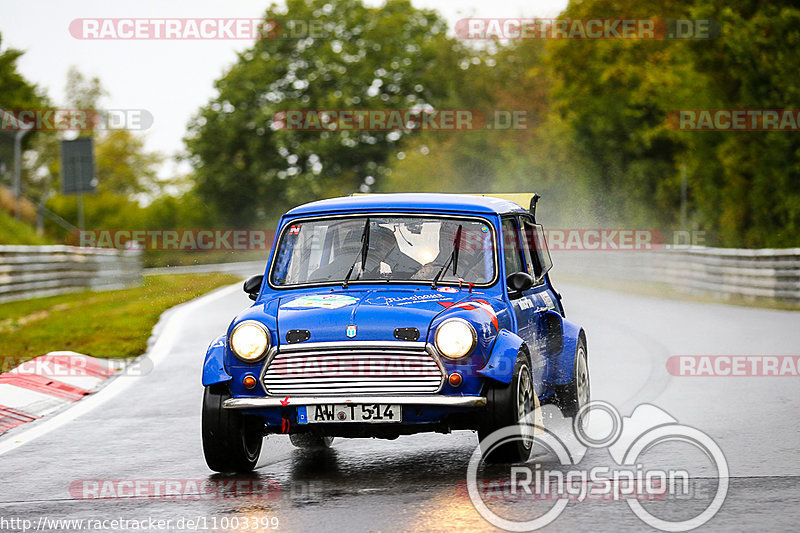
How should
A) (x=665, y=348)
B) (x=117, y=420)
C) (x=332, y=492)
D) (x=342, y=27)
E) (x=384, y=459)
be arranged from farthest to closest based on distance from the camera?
(x=342, y=27)
(x=665, y=348)
(x=117, y=420)
(x=384, y=459)
(x=332, y=492)

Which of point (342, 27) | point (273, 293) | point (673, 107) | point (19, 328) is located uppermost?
point (342, 27)

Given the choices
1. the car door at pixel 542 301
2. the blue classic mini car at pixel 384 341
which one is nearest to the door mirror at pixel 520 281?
the blue classic mini car at pixel 384 341

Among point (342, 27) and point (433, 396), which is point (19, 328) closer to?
point (433, 396)

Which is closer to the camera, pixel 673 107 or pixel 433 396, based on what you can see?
pixel 433 396

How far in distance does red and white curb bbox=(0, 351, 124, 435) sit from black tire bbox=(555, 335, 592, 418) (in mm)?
4265

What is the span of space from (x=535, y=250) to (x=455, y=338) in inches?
92.8

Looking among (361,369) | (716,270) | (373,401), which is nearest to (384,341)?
(361,369)

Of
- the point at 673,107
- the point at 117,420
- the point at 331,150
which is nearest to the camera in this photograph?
the point at 117,420

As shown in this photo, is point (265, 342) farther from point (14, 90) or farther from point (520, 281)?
point (14, 90)

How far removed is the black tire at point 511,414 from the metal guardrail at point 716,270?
16.3m

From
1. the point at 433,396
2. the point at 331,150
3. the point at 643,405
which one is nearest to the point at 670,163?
the point at 331,150

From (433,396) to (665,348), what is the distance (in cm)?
882

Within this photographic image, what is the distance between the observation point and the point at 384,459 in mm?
8750

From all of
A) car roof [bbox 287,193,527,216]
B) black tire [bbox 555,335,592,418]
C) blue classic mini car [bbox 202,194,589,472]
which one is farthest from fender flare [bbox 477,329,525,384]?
black tire [bbox 555,335,592,418]
